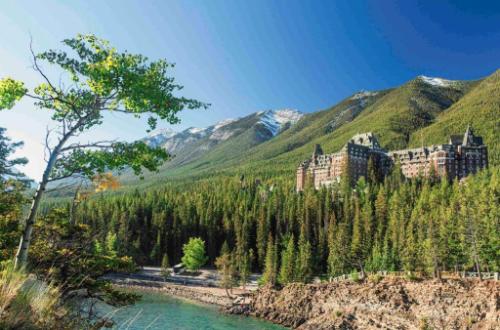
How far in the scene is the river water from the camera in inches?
2056

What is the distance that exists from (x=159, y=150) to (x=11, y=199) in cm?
783

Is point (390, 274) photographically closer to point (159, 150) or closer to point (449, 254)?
point (449, 254)

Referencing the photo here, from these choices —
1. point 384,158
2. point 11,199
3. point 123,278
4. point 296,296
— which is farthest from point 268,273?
point 384,158

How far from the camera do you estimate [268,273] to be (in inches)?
3007

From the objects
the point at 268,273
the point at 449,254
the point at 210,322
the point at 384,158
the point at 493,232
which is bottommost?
the point at 210,322

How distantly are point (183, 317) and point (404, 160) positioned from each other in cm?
9927

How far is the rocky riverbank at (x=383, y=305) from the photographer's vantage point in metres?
50.1

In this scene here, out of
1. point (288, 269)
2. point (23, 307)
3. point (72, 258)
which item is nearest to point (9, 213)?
point (72, 258)

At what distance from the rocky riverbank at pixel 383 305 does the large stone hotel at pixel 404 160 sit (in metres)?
67.6

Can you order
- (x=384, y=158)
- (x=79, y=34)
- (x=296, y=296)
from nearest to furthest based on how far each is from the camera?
(x=79, y=34) < (x=296, y=296) < (x=384, y=158)

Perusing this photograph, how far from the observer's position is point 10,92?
1060cm

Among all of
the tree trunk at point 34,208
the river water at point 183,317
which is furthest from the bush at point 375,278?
the tree trunk at point 34,208

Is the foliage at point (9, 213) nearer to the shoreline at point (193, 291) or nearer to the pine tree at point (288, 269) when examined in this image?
the shoreline at point (193, 291)

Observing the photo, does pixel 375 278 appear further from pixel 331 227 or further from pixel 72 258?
pixel 72 258
